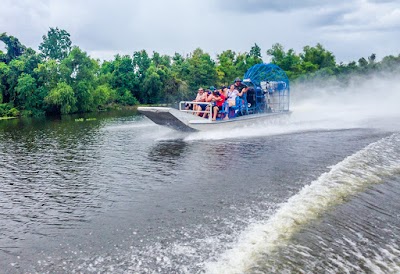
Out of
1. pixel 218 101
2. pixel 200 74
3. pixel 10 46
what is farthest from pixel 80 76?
pixel 218 101

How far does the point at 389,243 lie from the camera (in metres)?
6.27

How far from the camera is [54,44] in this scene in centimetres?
5612

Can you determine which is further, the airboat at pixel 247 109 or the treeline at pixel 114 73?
the treeline at pixel 114 73

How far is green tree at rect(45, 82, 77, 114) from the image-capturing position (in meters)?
45.0

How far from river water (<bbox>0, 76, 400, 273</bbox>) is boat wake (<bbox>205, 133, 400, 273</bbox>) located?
0.03 m

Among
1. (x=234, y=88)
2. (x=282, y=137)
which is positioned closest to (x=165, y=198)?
(x=282, y=137)

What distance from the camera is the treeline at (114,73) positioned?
47.0 meters

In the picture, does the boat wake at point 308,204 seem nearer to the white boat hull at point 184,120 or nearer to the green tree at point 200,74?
the white boat hull at point 184,120

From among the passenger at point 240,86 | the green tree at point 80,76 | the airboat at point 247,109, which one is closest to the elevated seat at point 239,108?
the airboat at point 247,109

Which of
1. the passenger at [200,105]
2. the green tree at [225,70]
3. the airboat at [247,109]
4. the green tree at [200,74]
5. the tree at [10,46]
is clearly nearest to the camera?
the airboat at [247,109]

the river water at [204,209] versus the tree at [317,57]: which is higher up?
the tree at [317,57]

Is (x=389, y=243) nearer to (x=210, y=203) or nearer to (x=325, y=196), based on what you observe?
(x=325, y=196)

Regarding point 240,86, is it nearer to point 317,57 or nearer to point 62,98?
point 62,98

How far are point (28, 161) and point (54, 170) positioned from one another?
2.35 meters
